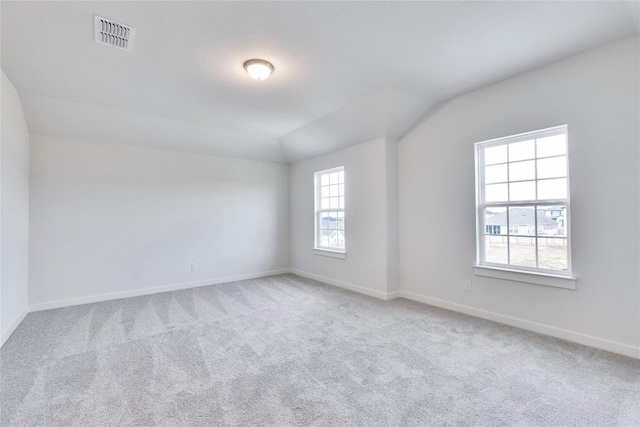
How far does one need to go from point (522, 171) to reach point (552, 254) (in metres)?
0.90

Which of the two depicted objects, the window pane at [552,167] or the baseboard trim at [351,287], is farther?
the baseboard trim at [351,287]

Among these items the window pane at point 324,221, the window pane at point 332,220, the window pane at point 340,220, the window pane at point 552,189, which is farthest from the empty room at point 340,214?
the window pane at point 324,221

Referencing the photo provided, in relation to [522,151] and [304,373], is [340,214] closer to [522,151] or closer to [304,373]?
[522,151]

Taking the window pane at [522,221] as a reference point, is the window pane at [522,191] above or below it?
above

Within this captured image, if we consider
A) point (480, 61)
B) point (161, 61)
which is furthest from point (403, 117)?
point (161, 61)

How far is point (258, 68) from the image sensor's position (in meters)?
2.75

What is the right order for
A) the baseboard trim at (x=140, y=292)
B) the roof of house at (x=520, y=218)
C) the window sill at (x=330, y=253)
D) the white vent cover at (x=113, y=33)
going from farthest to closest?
the window sill at (x=330, y=253), the baseboard trim at (x=140, y=292), the roof of house at (x=520, y=218), the white vent cover at (x=113, y=33)

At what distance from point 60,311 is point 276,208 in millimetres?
3626

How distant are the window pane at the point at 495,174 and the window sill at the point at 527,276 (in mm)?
1000

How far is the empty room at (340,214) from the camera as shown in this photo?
2049 mm

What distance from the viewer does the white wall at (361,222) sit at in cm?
425

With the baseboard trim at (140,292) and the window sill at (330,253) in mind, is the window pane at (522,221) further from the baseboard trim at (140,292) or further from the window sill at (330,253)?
the baseboard trim at (140,292)

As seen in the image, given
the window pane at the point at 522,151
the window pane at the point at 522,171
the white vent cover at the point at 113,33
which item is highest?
the white vent cover at the point at 113,33

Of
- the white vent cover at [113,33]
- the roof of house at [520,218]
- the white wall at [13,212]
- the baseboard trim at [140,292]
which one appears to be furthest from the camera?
the baseboard trim at [140,292]
